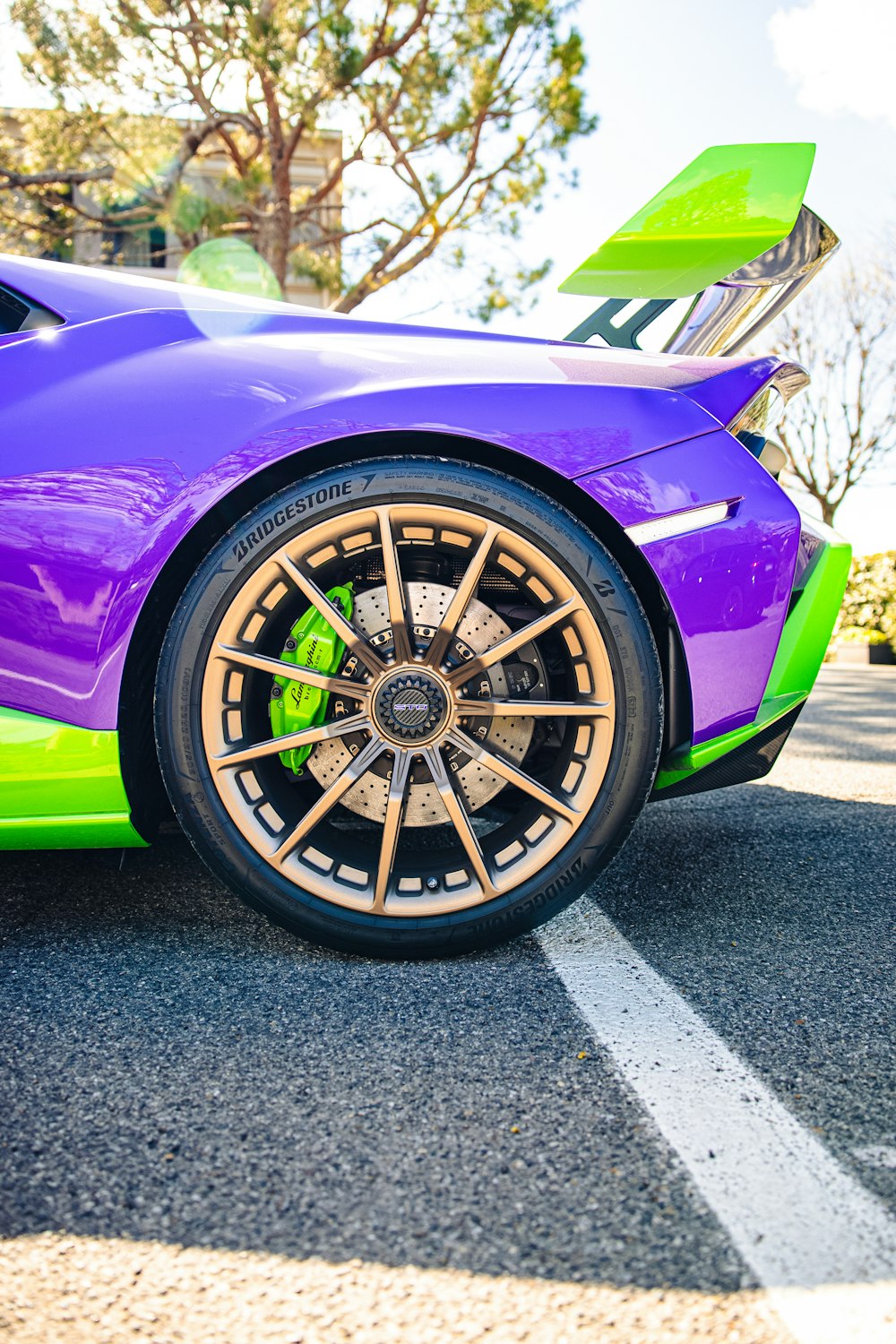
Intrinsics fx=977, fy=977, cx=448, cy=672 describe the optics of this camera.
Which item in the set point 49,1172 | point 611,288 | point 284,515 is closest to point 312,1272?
point 49,1172

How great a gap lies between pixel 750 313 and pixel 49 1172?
1.91 meters

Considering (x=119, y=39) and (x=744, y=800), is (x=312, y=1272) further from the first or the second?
(x=119, y=39)

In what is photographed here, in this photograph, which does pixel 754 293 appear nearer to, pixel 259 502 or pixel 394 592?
pixel 394 592

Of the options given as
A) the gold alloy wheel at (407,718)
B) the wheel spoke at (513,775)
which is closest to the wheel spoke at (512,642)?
the gold alloy wheel at (407,718)

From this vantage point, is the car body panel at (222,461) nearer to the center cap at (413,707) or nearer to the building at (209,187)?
the center cap at (413,707)

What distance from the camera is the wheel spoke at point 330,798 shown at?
168cm

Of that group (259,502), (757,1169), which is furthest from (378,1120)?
(259,502)

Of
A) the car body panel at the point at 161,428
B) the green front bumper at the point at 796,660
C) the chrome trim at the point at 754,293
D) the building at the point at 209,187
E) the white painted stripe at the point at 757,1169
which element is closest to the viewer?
the white painted stripe at the point at 757,1169

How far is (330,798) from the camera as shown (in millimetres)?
1690

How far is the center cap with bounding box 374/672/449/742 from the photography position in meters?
1.71

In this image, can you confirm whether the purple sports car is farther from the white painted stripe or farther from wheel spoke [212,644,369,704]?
the white painted stripe

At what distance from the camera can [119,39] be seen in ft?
36.7

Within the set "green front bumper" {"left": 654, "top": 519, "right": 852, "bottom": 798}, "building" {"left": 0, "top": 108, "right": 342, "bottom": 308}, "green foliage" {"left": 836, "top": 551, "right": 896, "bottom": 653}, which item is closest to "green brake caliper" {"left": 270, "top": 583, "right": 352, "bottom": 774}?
"green front bumper" {"left": 654, "top": 519, "right": 852, "bottom": 798}

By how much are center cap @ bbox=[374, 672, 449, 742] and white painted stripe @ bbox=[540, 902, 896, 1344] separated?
48cm
